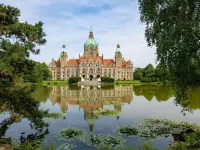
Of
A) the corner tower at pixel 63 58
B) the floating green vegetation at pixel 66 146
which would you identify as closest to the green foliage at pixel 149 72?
the corner tower at pixel 63 58

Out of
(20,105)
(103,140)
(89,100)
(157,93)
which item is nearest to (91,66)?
(157,93)

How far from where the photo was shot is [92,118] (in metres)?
21.5

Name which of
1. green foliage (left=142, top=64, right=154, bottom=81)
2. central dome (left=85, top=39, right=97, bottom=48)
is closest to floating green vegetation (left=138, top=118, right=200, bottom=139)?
green foliage (left=142, top=64, right=154, bottom=81)

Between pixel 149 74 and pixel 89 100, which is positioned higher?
pixel 149 74

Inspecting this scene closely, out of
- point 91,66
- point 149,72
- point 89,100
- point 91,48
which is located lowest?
point 89,100

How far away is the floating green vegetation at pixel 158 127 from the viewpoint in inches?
629

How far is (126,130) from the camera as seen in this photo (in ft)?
55.0

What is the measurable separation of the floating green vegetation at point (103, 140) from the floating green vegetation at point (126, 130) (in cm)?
117

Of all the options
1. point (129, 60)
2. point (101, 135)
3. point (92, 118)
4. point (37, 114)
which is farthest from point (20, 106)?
point (129, 60)

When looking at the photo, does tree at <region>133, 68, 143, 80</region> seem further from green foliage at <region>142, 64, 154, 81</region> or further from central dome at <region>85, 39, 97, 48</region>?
central dome at <region>85, 39, 97, 48</region>

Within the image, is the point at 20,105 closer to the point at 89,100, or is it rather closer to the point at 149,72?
the point at 89,100

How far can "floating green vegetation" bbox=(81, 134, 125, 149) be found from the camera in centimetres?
1382

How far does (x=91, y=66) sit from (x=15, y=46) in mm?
105120

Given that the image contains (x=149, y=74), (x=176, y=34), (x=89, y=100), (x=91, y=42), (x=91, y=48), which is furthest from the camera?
(x=91, y=42)
